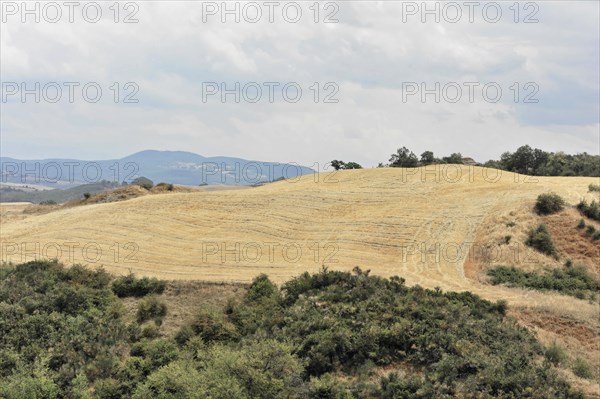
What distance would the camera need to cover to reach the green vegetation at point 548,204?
35.1 meters

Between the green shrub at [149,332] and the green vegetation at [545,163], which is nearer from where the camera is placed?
the green shrub at [149,332]

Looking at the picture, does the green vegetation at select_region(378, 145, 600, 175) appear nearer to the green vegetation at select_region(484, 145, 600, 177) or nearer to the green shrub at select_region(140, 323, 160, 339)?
the green vegetation at select_region(484, 145, 600, 177)

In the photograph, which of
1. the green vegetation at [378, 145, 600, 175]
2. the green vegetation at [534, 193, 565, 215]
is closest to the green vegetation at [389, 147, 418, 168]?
the green vegetation at [378, 145, 600, 175]

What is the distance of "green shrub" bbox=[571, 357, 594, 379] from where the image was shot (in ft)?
65.7

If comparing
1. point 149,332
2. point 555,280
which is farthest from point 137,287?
point 555,280

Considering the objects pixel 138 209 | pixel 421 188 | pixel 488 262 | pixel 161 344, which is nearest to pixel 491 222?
pixel 488 262

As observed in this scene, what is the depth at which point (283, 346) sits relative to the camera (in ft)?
63.7

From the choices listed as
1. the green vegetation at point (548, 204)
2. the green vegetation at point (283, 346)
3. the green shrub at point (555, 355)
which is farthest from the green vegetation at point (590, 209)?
the green shrub at point (555, 355)

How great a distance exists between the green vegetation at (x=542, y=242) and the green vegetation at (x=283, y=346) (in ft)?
29.3

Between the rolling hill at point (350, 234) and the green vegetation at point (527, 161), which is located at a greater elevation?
the green vegetation at point (527, 161)

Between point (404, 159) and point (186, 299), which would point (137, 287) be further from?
point (404, 159)

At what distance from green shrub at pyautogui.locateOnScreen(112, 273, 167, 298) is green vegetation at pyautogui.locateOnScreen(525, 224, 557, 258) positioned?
65.9 feet

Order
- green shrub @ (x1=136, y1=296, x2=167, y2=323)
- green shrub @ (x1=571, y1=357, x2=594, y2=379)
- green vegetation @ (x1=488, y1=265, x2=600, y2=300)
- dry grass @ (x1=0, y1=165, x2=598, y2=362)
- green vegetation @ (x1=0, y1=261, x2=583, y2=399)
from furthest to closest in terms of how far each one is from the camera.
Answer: dry grass @ (x1=0, y1=165, x2=598, y2=362), green vegetation @ (x1=488, y1=265, x2=600, y2=300), green shrub @ (x1=136, y1=296, x2=167, y2=323), green shrub @ (x1=571, y1=357, x2=594, y2=379), green vegetation @ (x1=0, y1=261, x2=583, y2=399)

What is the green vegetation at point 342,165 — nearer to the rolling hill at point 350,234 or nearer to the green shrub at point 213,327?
the rolling hill at point 350,234
